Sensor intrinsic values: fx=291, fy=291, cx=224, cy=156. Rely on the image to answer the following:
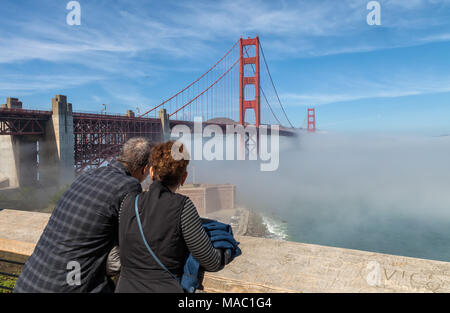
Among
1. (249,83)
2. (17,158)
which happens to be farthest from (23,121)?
(249,83)

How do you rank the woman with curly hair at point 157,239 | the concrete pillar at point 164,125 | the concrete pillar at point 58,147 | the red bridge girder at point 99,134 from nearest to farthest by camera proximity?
the woman with curly hair at point 157,239, the concrete pillar at point 58,147, the red bridge girder at point 99,134, the concrete pillar at point 164,125

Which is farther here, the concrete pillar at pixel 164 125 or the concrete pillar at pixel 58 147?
the concrete pillar at pixel 164 125

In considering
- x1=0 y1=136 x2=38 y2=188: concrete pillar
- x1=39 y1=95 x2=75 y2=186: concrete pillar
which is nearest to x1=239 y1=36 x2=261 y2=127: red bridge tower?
x1=39 y1=95 x2=75 y2=186: concrete pillar

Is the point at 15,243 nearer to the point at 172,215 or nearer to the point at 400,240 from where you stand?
the point at 172,215

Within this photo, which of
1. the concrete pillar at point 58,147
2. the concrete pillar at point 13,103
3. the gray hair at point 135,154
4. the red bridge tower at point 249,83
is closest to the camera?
the gray hair at point 135,154

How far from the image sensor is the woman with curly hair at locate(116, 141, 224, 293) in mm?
1426

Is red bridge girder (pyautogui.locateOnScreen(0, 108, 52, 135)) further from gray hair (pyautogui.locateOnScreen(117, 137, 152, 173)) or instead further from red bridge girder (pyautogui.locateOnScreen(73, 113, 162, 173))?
gray hair (pyautogui.locateOnScreen(117, 137, 152, 173))

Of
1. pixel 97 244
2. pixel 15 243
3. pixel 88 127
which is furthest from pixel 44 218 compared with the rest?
pixel 88 127

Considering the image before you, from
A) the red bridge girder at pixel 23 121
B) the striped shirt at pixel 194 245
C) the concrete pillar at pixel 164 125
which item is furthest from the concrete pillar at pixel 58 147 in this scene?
the striped shirt at pixel 194 245

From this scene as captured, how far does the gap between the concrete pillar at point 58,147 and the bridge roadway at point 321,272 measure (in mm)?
20980

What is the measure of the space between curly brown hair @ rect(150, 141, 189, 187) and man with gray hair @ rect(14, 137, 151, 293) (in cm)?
18

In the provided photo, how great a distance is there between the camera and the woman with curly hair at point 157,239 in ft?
4.68

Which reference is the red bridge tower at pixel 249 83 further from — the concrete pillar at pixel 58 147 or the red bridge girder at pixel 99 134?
the concrete pillar at pixel 58 147
